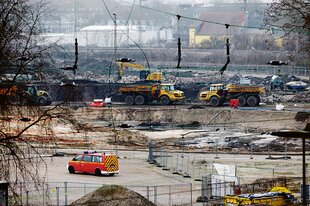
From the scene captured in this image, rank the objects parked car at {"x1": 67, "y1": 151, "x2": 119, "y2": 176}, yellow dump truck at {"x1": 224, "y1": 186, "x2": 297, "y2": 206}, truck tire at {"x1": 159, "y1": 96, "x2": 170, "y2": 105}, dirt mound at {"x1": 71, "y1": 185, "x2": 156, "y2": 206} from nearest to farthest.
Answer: yellow dump truck at {"x1": 224, "y1": 186, "x2": 297, "y2": 206} → dirt mound at {"x1": 71, "y1": 185, "x2": 156, "y2": 206} → parked car at {"x1": 67, "y1": 151, "x2": 119, "y2": 176} → truck tire at {"x1": 159, "y1": 96, "x2": 170, "y2": 105}

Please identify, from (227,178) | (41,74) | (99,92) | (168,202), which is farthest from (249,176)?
(99,92)

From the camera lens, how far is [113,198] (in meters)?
33.7

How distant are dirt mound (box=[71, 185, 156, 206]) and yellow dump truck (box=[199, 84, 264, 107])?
50117mm

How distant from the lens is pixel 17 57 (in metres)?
26.9

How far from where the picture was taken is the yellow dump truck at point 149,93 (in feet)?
→ 283

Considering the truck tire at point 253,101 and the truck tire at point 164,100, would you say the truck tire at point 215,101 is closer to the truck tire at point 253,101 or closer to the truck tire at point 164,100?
the truck tire at point 253,101

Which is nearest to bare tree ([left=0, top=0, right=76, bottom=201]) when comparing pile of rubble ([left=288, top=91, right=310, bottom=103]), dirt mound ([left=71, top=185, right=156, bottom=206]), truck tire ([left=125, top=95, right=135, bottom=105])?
dirt mound ([left=71, top=185, right=156, bottom=206])

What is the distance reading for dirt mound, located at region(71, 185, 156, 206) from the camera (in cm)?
3350

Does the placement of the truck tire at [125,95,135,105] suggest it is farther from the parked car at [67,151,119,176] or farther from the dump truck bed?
the parked car at [67,151,119,176]

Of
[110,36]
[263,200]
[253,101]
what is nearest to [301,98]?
[253,101]

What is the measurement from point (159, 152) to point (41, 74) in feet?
A: 94.3

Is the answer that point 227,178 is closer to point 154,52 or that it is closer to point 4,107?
point 4,107

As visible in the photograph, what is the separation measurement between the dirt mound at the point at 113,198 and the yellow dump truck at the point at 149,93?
5188 centimetres

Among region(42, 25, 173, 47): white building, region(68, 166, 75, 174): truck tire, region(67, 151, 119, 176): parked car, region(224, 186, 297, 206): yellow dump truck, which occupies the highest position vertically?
region(42, 25, 173, 47): white building
